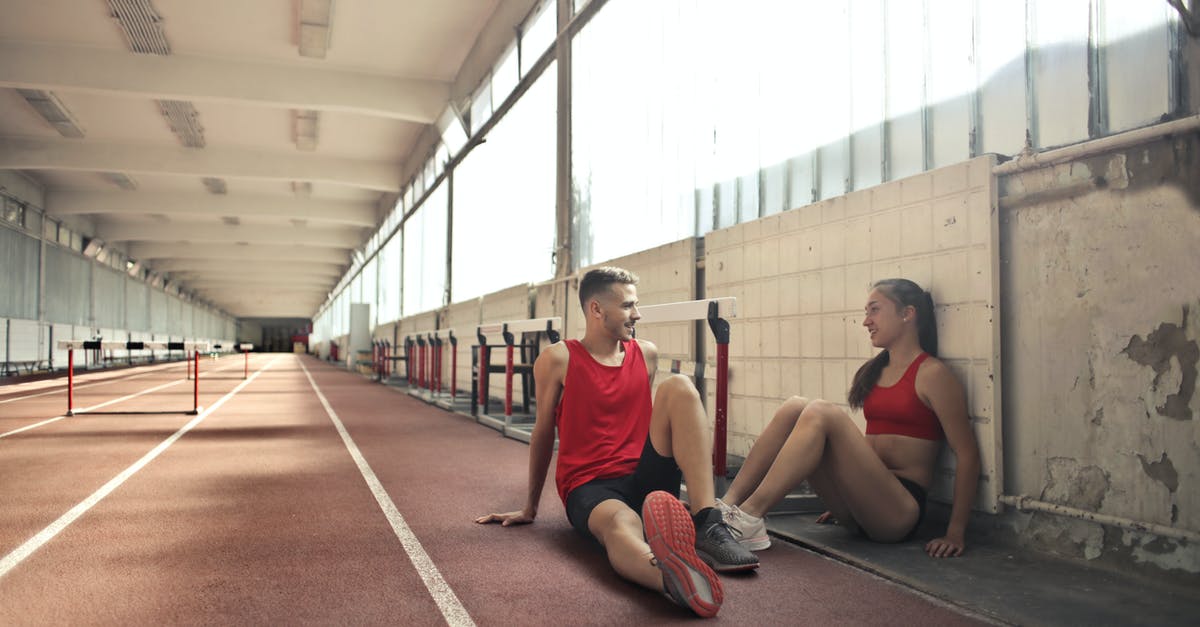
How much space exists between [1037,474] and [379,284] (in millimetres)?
25116

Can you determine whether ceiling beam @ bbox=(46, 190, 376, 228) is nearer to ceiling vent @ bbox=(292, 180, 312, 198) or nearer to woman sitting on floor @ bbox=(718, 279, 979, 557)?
ceiling vent @ bbox=(292, 180, 312, 198)

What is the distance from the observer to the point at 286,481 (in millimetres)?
4734

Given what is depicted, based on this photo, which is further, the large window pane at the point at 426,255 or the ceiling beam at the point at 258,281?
the ceiling beam at the point at 258,281

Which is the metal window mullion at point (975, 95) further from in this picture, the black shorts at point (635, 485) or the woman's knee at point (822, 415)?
the black shorts at point (635, 485)

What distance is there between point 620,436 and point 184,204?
21.2 meters

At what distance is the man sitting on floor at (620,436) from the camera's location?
2711mm

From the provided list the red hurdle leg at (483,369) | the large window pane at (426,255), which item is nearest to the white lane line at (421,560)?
the red hurdle leg at (483,369)

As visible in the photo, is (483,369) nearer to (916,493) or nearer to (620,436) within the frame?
(620,436)

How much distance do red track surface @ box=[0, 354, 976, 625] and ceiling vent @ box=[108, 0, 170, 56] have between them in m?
6.87

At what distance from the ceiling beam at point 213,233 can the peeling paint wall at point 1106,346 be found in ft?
84.9

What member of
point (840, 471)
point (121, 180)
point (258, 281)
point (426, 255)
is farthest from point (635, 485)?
point (258, 281)

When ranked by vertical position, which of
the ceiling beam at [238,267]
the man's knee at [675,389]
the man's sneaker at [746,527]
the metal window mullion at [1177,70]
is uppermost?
the ceiling beam at [238,267]

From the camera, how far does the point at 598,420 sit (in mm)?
3006

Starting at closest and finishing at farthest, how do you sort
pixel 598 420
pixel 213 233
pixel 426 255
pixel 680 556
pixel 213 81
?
pixel 680 556 → pixel 598 420 → pixel 213 81 → pixel 426 255 → pixel 213 233
